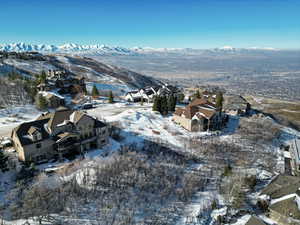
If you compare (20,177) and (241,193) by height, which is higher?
(20,177)

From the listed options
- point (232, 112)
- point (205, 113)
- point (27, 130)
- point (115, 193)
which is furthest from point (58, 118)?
point (232, 112)

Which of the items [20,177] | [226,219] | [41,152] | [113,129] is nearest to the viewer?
[226,219]

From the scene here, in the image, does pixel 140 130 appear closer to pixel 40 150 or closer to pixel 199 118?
pixel 199 118

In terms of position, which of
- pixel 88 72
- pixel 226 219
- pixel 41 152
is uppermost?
pixel 88 72

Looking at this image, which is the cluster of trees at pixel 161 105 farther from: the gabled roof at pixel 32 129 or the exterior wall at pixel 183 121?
the gabled roof at pixel 32 129

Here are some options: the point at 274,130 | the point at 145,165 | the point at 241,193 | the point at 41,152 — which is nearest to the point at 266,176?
the point at 241,193

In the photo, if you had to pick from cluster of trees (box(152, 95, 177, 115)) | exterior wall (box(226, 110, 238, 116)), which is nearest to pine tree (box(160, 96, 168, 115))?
cluster of trees (box(152, 95, 177, 115))

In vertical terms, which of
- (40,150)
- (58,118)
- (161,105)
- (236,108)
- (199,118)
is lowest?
(40,150)

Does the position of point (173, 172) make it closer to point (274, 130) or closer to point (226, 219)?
point (226, 219)
